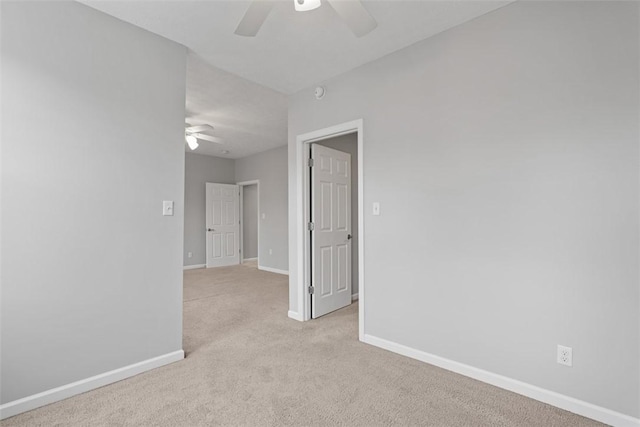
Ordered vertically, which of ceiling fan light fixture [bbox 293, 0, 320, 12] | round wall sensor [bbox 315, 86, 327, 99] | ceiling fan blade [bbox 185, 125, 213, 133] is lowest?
ceiling fan light fixture [bbox 293, 0, 320, 12]

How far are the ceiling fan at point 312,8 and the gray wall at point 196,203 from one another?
5468 mm

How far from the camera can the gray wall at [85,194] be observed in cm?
175

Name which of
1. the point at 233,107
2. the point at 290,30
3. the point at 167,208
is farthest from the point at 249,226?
the point at 290,30

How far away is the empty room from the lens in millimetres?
1688

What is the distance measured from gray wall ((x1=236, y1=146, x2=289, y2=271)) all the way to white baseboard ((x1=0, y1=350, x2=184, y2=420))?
3.97 meters

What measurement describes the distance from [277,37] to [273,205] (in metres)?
4.47

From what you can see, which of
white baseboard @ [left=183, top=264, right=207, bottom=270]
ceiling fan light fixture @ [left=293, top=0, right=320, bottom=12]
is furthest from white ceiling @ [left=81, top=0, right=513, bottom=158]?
white baseboard @ [left=183, top=264, right=207, bottom=270]

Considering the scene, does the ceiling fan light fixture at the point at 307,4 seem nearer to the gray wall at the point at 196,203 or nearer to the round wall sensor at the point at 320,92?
the round wall sensor at the point at 320,92

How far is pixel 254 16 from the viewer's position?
167 cm

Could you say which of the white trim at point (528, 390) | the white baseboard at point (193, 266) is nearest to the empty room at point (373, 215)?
the white trim at point (528, 390)

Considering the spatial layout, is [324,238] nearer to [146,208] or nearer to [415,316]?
[415,316]

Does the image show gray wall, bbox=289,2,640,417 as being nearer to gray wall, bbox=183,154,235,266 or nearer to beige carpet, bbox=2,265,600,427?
beige carpet, bbox=2,265,600,427

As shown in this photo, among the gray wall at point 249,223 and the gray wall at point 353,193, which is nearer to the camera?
the gray wall at point 353,193

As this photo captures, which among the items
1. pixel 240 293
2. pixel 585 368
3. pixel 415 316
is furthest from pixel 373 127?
pixel 240 293
